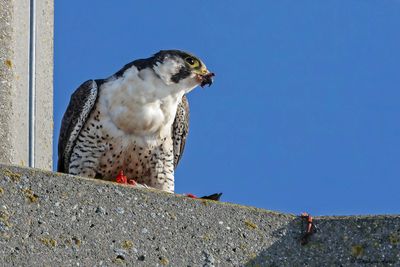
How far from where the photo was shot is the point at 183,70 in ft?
20.5

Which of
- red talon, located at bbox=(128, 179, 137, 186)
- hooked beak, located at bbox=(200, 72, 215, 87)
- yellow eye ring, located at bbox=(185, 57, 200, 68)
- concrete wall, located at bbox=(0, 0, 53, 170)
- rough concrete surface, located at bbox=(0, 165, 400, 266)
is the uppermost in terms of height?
yellow eye ring, located at bbox=(185, 57, 200, 68)

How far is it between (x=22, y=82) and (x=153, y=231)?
2.20 m

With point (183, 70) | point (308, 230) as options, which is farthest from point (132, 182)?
point (308, 230)

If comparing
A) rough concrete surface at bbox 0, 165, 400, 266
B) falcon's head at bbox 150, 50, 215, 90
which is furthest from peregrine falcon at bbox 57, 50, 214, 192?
rough concrete surface at bbox 0, 165, 400, 266

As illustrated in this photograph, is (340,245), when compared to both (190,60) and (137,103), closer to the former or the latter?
(137,103)

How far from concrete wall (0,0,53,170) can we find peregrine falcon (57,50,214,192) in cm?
23

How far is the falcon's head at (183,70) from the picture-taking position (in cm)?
623

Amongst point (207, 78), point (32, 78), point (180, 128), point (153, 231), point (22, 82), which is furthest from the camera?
point (180, 128)

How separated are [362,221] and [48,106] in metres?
2.61

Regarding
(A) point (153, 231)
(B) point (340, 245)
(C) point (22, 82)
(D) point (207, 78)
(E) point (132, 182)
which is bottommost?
(A) point (153, 231)

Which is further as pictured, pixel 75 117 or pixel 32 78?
pixel 75 117

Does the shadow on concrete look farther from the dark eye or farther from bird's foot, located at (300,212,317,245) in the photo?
the dark eye

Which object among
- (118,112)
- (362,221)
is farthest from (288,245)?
(118,112)

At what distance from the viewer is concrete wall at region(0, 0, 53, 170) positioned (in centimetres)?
558
